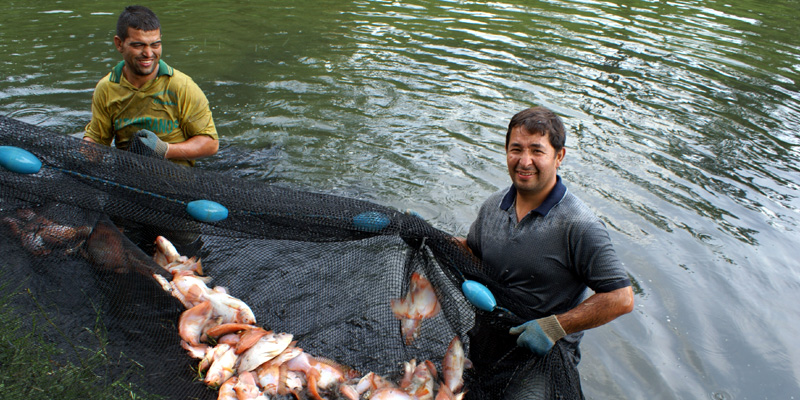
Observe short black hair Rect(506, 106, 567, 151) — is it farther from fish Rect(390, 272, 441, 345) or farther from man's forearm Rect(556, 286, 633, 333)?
fish Rect(390, 272, 441, 345)

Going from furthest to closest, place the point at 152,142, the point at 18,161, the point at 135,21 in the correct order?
the point at 135,21 → the point at 152,142 → the point at 18,161

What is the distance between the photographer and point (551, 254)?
313 centimetres

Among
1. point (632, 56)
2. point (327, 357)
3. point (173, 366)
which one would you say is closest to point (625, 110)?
point (632, 56)

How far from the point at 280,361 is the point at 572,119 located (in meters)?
5.93

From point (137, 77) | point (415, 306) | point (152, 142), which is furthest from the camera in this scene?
point (137, 77)

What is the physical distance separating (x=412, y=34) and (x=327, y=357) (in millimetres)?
9282

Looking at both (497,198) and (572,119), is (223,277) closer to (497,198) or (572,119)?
(497,198)

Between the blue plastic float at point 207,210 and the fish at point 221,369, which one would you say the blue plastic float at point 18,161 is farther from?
the fish at point 221,369

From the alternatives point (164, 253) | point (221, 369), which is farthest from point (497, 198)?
point (164, 253)

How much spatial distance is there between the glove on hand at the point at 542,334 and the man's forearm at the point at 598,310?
0.16ft

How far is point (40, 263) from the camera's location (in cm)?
366

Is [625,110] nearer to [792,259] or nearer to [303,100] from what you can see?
[792,259]

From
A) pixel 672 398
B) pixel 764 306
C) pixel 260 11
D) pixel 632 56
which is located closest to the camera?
pixel 672 398

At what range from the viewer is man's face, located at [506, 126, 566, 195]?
3.17m
